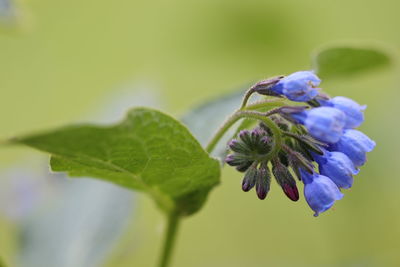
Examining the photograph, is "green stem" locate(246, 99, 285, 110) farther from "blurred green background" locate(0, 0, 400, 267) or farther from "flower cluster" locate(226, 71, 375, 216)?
"blurred green background" locate(0, 0, 400, 267)

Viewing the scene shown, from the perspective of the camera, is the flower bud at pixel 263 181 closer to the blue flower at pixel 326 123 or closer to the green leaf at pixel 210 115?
the blue flower at pixel 326 123

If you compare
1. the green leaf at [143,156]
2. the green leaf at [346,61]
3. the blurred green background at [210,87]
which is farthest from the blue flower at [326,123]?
the blurred green background at [210,87]

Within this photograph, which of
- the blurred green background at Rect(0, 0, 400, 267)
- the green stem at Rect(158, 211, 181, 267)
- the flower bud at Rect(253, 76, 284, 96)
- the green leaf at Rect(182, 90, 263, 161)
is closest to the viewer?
the flower bud at Rect(253, 76, 284, 96)

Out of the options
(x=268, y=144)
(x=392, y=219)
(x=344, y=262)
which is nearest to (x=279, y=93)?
(x=268, y=144)

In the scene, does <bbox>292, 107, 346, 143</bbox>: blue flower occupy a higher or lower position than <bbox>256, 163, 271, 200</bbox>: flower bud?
higher

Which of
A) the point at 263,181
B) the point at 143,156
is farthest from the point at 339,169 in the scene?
the point at 143,156

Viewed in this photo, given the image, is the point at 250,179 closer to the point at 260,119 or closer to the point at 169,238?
the point at 260,119

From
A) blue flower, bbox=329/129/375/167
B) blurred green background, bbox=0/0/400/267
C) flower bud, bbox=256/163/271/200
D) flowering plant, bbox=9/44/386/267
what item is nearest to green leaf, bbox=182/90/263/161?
blurred green background, bbox=0/0/400/267
